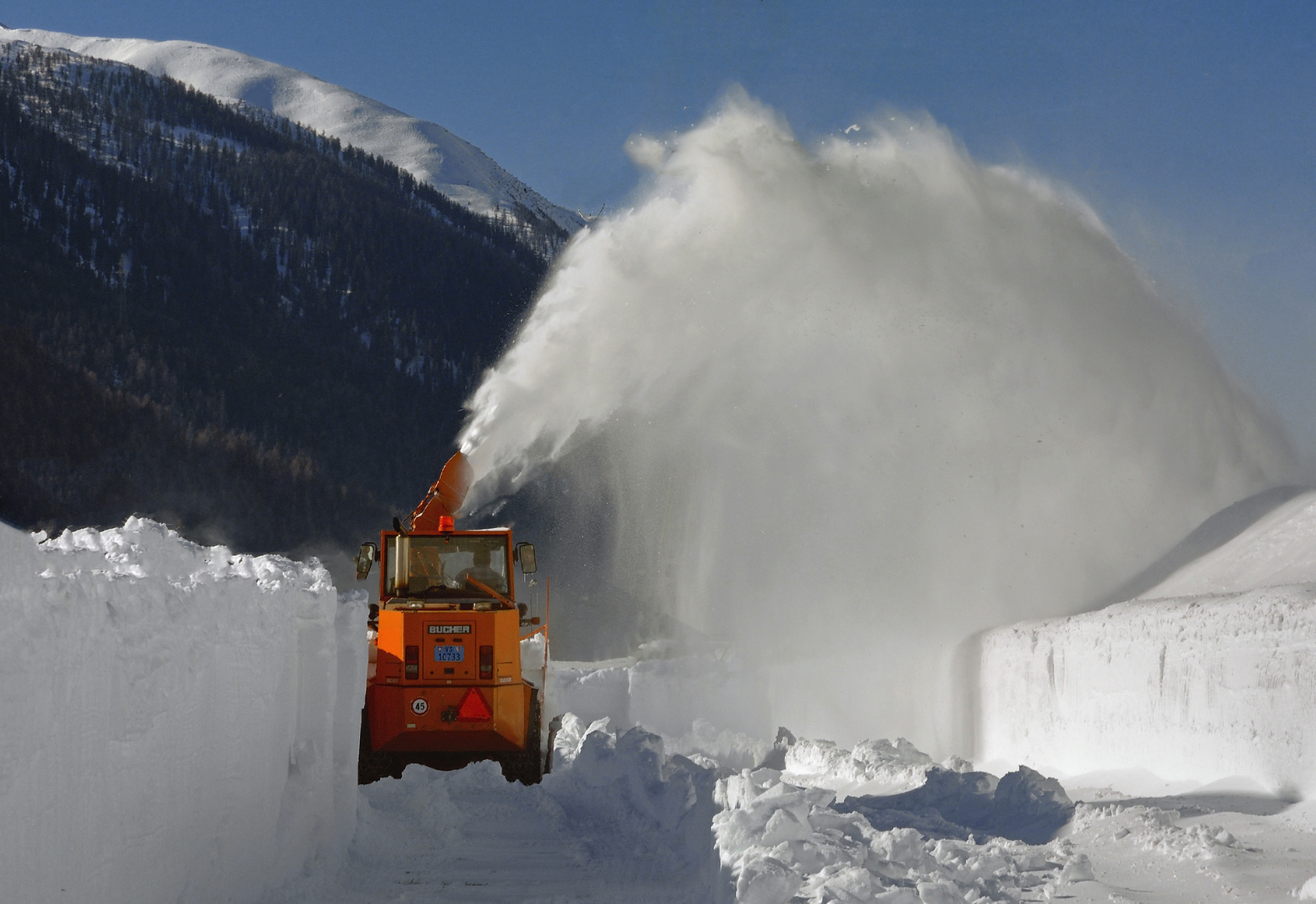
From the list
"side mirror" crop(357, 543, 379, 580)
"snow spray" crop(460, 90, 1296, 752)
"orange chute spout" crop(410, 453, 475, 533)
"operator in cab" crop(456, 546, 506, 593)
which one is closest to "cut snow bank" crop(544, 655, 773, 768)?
"snow spray" crop(460, 90, 1296, 752)

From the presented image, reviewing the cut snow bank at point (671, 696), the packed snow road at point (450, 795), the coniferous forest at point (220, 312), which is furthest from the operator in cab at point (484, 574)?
the coniferous forest at point (220, 312)

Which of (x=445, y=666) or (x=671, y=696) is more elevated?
(x=445, y=666)

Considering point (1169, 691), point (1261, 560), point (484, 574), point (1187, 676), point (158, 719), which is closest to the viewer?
point (158, 719)

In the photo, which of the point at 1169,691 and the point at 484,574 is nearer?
the point at 1169,691

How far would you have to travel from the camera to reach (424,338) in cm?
9250

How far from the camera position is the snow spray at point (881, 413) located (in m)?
15.9

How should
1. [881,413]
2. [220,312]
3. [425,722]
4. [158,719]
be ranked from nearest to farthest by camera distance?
[158,719]
[425,722]
[881,413]
[220,312]

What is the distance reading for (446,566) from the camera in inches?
470

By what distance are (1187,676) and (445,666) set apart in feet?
20.7

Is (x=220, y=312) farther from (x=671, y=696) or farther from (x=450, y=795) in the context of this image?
(x=450, y=795)

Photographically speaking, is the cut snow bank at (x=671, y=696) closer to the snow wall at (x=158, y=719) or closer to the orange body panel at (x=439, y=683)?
the orange body panel at (x=439, y=683)

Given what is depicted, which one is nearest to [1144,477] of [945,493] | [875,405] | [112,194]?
[945,493]

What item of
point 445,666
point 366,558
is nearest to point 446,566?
point 366,558

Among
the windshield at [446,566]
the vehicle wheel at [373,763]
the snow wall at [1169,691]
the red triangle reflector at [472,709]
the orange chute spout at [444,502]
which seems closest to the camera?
the snow wall at [1169,691]
